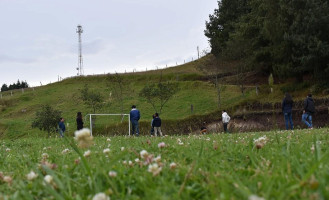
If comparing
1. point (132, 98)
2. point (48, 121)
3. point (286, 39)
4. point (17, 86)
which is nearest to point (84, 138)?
point (286, 39)

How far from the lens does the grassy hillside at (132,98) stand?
42406mm

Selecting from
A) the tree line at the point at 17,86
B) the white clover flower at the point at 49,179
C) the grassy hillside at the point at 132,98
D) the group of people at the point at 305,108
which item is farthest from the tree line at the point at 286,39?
the tree line at the point at 17,86

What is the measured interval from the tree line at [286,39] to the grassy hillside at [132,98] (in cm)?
323

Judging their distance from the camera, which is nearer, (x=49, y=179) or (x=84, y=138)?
(x=84, y=138)

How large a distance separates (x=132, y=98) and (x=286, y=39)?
2897 centimetres

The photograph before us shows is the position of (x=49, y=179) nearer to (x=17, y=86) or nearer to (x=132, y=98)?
(x=132, y=98)

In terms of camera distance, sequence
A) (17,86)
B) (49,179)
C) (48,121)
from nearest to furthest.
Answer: (49,179) < (48,121) < (17,86)

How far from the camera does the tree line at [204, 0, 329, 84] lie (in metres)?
31.5

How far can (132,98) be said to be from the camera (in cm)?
5494

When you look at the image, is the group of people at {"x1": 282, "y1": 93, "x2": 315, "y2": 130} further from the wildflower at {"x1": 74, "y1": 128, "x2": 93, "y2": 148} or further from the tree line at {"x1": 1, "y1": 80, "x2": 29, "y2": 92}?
the tree line at {"x1": 1, "y1": 80, "x2": 29, "y2": 92}

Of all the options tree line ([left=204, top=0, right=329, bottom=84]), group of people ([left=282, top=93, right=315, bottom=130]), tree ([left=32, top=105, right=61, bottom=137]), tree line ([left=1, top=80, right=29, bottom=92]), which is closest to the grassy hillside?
tree line ([left=204, top=0, right=329, bottom=84])

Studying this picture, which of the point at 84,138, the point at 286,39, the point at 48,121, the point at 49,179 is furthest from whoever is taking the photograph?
the point at 48,121

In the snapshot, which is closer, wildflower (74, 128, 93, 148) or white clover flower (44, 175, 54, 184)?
wildflower (74, 128, 93, 148)

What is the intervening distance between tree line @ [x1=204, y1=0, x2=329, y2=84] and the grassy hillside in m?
3.23
